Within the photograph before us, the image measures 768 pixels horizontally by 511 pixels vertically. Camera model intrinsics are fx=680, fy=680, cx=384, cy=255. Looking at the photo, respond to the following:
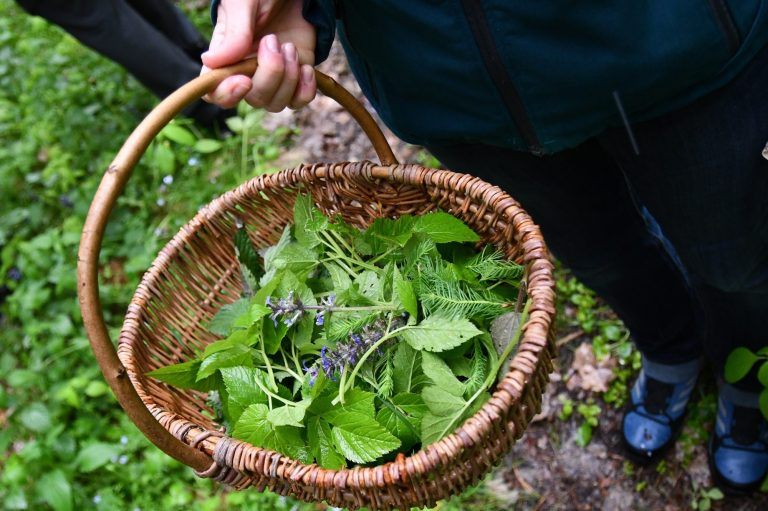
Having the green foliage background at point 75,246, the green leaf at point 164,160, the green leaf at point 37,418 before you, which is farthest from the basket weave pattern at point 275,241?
the green leaf at point 164,160

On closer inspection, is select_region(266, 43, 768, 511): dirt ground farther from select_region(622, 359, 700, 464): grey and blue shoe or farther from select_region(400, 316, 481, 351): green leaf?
select_region(400, 316, 481, 351): green leaf

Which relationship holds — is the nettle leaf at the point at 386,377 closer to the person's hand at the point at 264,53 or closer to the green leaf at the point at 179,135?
the person's hand at the point at 264,53

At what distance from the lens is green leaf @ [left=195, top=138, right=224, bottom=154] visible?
114 inches

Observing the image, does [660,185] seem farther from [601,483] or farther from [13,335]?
[13,335]

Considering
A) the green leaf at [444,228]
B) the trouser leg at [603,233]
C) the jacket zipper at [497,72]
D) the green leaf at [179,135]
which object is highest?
the jacket zipper at [497,72]

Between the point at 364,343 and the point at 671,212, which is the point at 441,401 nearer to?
the point at 364,343

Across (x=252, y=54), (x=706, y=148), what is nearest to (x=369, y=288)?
(x=252, y=54)

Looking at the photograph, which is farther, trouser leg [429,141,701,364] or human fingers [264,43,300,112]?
trouser leg [429,141,701,364]

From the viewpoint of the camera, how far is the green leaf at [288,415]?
101 cm

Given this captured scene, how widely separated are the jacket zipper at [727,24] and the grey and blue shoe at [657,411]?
3.24 feet

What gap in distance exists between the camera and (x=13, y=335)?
2.62 m

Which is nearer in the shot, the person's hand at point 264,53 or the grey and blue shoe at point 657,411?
the person's hand at point 264,53

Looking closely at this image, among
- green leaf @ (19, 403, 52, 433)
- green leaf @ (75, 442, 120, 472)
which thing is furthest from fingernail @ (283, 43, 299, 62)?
green leaf @ (19, 403, 52, 433)

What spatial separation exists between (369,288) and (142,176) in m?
2.05
